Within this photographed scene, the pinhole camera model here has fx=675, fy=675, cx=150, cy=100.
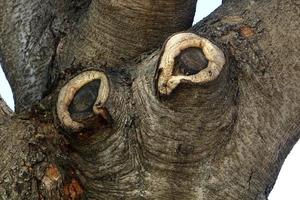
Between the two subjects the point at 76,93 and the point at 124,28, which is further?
the point at 124,28

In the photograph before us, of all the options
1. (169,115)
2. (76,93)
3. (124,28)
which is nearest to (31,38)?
(124,28)

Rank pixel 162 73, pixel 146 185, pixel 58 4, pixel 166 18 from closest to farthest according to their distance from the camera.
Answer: pixel 162 73
pixel 146 185
pixel 166 18
pixel 58 4

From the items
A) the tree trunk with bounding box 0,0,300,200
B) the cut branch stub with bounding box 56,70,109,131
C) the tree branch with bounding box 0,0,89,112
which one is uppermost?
the tree branch with bounding box 0,0,89,112

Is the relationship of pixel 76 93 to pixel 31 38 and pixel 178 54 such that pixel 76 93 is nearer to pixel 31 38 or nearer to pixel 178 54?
pixel 178 54

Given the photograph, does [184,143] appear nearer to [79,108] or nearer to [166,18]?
[79,108]

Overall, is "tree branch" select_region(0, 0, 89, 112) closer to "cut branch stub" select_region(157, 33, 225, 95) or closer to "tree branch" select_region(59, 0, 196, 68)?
"tree branch" select_region(59, 0, 196, 68)

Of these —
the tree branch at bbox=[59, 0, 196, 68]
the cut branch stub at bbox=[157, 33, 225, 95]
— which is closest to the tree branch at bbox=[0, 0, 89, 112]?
the tree branch at bbox=[59, 0, 196, 68]

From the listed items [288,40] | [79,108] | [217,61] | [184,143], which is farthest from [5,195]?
[288,40]
